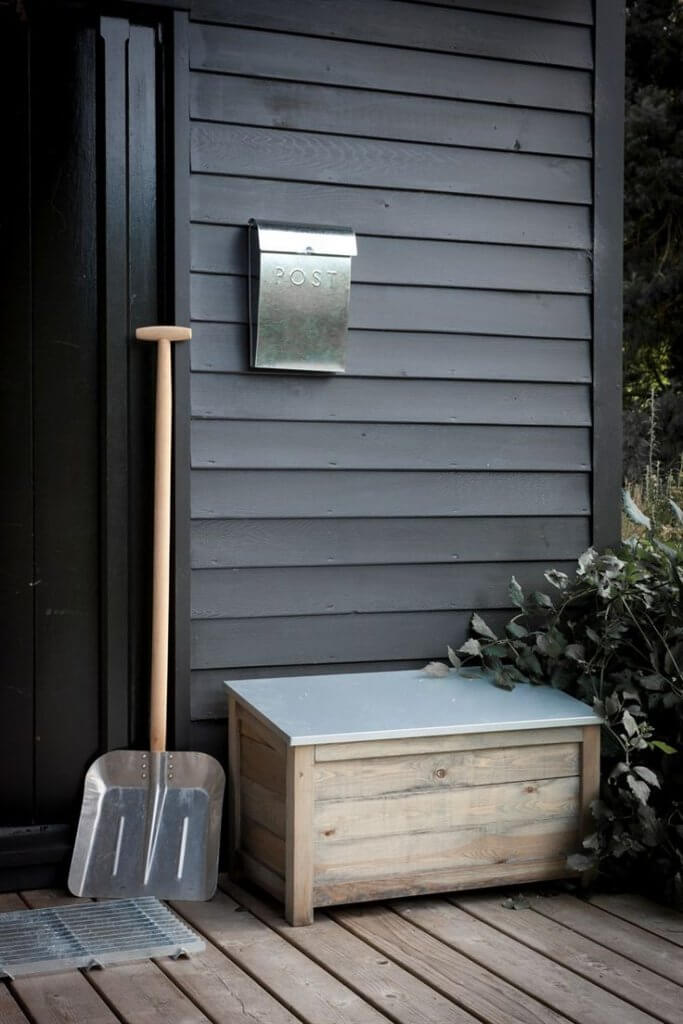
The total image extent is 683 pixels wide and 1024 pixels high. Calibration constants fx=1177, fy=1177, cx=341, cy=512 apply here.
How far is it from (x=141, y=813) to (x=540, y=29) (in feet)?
7.72

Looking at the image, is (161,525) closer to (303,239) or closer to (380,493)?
(380,493)

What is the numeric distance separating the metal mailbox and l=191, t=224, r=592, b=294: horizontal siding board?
0.25ft

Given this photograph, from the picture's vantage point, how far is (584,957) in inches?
96.1

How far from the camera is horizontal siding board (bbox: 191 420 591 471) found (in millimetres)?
3008

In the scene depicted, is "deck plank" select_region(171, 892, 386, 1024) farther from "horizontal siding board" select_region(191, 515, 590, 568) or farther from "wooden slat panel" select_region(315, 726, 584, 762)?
"horizontal siding board" select_region(191, 515, 590, 568)

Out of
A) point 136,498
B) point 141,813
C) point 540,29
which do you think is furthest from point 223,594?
point 540,29

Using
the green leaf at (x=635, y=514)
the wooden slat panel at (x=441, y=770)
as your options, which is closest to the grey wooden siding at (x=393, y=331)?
the green leaf at (x=635, y=514)

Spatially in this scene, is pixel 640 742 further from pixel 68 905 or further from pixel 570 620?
pixel 68 905

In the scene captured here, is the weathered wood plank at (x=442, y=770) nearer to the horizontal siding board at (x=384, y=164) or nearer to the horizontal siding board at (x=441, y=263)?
the horizontal siding board at (x=441, y=263)

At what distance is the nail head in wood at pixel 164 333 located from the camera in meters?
2.83

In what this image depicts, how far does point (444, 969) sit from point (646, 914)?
1.95 feet

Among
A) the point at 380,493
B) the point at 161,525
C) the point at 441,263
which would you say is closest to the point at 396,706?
the point at 380,493

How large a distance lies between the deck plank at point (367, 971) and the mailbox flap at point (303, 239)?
1593mm

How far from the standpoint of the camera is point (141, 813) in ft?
9.32
